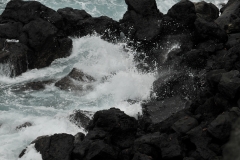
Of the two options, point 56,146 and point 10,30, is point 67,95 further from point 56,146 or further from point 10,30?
point 56,146

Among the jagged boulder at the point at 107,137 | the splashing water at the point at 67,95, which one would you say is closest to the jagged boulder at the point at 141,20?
the splashing water at the point at 67,95

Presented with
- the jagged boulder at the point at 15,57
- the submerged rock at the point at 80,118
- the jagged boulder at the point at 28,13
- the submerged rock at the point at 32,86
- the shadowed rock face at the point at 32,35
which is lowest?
the submerged rock at the point at 80,118

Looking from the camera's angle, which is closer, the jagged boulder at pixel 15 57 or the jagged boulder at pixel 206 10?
the jagged boulder at pixel 15 57

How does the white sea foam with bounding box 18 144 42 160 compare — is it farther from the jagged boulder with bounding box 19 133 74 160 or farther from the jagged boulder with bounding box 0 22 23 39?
the jagged boulder with bounding box 0 22 23 39

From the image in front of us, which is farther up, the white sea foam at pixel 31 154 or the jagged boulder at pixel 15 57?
the jagged boulder at pixel 15 57

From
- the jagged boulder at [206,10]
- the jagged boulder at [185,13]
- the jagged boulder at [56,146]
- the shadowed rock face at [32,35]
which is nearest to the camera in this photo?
the jagged boulder at [56,146]

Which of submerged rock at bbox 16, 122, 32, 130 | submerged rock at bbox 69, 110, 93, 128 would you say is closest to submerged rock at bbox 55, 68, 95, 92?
submerged rock at bbox 69, 110, 93, 128

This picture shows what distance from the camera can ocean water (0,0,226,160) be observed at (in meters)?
13.2

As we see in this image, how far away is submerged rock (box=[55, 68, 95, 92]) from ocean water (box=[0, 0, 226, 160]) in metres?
0.24

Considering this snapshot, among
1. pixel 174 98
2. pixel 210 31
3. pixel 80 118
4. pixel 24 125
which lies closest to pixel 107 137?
pixel 80 118

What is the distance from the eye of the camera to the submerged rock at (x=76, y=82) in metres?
16.6

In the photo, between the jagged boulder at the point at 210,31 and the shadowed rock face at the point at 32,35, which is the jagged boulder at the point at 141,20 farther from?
the shadowed rock face at the point at 32,35

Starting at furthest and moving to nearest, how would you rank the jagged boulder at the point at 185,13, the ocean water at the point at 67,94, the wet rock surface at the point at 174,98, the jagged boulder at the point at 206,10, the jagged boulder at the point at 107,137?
the jagged boulder at the point at 206,10 < the jagged boulder at the point at 185,13 < the ocean water at the point at 67,94 < the jagged boulder at the point at 107,137 < the wet rock surface at the point at 174,98

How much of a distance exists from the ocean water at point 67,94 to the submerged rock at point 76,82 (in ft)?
0.78
